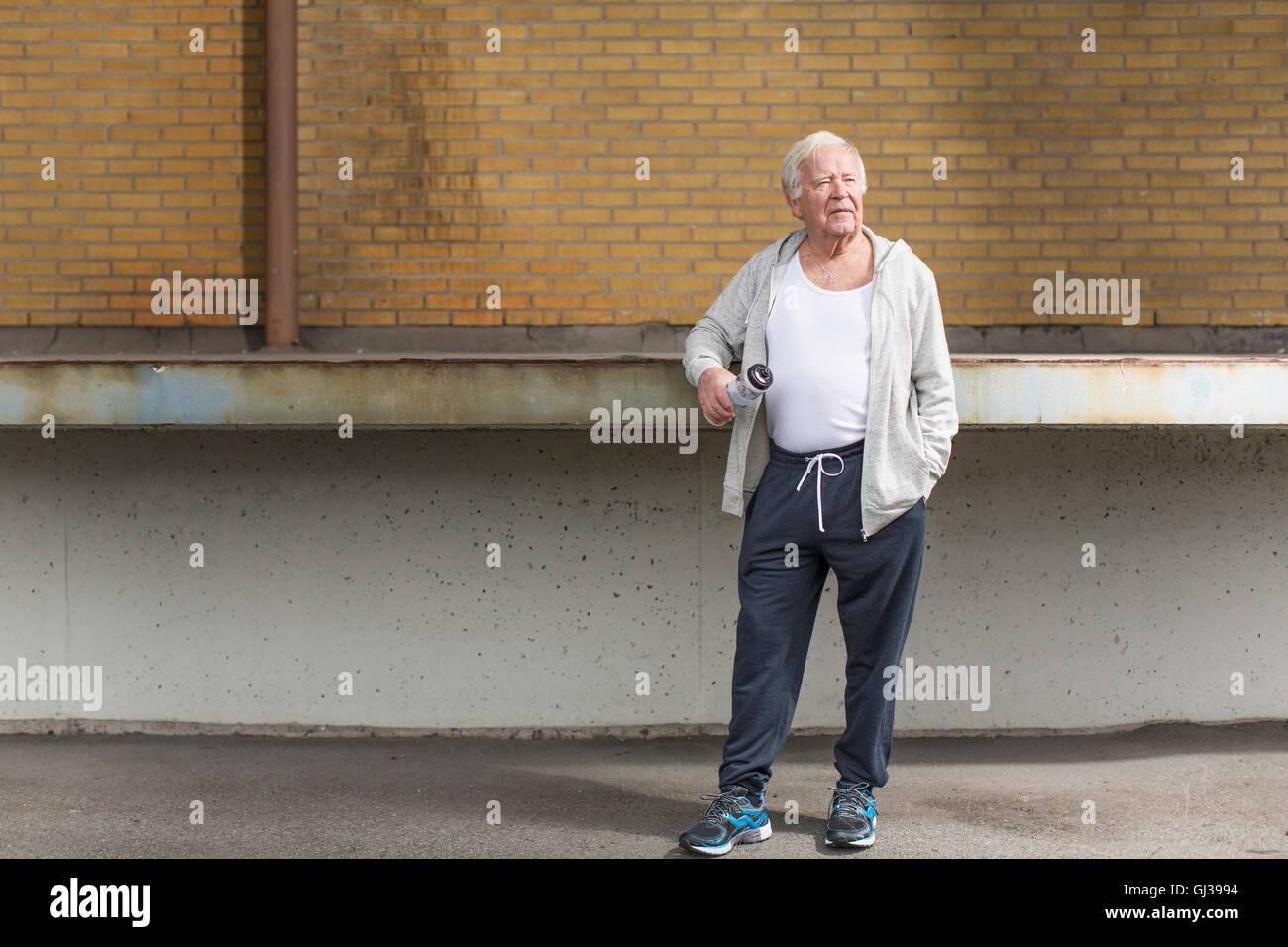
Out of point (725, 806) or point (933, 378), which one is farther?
point (725, 806)

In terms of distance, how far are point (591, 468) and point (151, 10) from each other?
9.26ft

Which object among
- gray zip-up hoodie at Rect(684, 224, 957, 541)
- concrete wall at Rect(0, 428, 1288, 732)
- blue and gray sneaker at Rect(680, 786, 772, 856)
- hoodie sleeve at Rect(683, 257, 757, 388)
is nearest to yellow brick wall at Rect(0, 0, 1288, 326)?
concrete wall at Rect(0, 428, 1288, 732)

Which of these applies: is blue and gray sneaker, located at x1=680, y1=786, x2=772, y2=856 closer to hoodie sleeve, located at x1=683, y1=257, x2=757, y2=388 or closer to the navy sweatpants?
the navy sweatpants

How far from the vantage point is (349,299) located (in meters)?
5.67

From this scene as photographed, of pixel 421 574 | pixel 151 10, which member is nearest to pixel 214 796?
pixel 421 574

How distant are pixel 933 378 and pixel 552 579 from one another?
86.2 inches

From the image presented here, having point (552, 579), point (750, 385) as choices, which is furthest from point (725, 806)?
point (552, 579)

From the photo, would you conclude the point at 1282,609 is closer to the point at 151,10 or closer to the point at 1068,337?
the point at 1068,337

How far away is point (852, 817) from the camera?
12.4 ft

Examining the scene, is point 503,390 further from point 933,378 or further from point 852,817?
point 852,817

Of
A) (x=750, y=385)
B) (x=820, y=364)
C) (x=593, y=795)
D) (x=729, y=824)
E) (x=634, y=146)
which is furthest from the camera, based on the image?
(x=634, y=146)

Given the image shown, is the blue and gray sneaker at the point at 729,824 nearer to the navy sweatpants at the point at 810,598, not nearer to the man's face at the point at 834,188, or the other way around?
the navy sweatpants at the point at 810,598

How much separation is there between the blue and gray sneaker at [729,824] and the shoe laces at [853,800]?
0.23 metres

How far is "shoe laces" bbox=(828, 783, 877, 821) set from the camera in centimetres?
380
